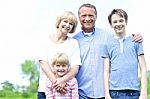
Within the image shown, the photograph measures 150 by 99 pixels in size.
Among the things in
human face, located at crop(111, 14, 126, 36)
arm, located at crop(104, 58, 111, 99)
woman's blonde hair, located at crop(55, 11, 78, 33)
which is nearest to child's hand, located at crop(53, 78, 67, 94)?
arm, located at crop(104, 58, 111, 99)

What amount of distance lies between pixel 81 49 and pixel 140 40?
0.63 m

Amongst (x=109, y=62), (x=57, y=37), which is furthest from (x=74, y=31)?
(x=109, y=62)

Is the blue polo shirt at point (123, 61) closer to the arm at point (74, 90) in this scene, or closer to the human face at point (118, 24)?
the human face at point (118, 24)

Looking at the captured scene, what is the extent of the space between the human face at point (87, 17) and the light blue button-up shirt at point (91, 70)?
0.16m

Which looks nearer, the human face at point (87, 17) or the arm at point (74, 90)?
the arm at point (74, 90)

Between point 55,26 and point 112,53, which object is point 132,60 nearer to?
point 112,53

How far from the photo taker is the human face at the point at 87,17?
4.94m

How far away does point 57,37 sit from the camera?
4.90m

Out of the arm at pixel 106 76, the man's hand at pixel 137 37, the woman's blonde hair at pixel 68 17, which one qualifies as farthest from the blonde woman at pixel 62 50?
the man's hand at pixel 137 37

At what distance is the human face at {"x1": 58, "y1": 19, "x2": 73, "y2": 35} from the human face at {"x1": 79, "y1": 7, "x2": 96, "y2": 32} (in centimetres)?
19

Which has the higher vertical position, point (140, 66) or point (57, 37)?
point (57, 37)

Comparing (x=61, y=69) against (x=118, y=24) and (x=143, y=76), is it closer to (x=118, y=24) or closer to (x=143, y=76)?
(x=118, y=24)

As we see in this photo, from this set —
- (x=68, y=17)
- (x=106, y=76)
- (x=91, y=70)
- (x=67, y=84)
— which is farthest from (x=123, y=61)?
(x=68, y=17)

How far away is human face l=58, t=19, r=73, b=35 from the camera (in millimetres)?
4824
